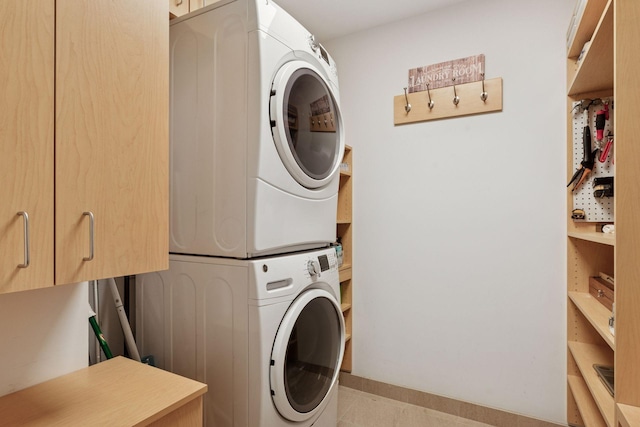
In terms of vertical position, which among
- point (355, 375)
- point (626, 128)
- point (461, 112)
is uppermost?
point (461, 112)

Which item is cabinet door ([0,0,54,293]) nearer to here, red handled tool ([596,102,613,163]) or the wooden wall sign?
the wooden wall sign

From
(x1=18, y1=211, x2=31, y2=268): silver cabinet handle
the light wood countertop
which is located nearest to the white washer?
the light wood countertop

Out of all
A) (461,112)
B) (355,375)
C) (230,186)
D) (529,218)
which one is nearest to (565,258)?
(529,218)

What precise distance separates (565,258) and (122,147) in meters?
2.21

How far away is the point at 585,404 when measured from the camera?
1585 mm

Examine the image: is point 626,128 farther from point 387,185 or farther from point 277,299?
point 387,185

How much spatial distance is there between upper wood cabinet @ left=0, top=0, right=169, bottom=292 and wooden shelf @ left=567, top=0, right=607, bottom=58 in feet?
5.64

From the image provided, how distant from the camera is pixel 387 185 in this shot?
2404mm

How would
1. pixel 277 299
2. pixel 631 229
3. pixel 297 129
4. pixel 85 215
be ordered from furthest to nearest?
pixel 297 129 → pixel 277 299 → pixel 631 229 → pixel 85 215

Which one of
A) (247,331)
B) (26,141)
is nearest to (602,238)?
(247,331)

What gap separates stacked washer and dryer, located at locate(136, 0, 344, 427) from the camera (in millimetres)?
1274

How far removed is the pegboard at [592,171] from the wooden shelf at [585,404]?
86cm

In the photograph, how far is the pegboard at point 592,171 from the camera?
175cm

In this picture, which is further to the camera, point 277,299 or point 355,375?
point 355,375
